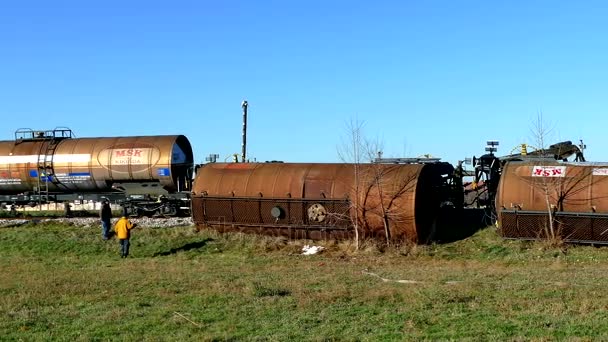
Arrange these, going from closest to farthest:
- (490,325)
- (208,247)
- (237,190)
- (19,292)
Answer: (490,325)
(19,292)
(208,247)
(237,190)

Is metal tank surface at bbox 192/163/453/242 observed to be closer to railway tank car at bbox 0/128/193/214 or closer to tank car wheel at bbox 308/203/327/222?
tank car wheel at bbox 308/203/327/222

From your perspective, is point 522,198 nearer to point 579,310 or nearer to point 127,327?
point 579,310

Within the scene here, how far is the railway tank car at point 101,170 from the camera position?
1067 inches

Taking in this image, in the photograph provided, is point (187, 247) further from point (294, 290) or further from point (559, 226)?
point (559, 226)

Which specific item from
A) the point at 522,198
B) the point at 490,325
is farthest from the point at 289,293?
the point at 522,198

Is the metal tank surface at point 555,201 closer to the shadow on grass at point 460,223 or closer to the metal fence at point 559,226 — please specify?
the metal fence at point 559,226

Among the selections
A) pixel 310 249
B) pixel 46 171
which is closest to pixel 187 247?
pixel 310 249

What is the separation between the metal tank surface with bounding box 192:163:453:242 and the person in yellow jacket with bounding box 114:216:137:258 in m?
3.59

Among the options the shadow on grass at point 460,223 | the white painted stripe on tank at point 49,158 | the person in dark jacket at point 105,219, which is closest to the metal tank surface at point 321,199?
the shadow on grass at point 460,223

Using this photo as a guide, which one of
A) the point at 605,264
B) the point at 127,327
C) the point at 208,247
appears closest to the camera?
the point at 127,327

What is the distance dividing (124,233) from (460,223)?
1170cm

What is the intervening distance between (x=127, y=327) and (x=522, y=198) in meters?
14.4

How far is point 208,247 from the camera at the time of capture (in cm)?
2197

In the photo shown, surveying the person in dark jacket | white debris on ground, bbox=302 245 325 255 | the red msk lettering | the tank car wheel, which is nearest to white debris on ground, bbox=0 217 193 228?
the person in dark jacket
